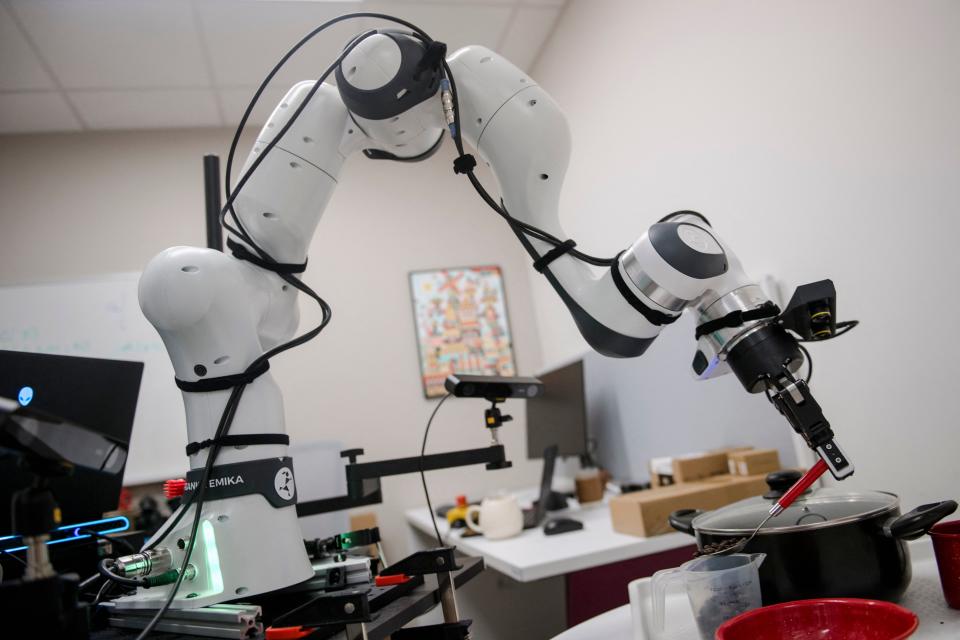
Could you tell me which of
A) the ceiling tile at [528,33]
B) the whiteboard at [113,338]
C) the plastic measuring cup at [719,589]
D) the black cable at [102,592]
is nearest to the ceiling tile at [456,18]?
the ceiling tile at [528,33]

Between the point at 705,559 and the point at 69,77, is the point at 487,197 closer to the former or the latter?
the point at 705,559

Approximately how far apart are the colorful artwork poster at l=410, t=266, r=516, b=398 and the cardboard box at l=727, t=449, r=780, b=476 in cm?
154

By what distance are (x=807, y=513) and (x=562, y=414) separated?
149 cm

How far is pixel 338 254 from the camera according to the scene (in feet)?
9.60

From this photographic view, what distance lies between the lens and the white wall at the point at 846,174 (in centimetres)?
112

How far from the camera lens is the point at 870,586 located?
579 mm

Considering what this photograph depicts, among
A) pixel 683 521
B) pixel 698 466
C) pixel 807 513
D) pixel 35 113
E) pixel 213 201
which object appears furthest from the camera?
pixel 35 113

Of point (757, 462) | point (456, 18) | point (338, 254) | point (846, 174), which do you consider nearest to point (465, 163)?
point (846, 174)

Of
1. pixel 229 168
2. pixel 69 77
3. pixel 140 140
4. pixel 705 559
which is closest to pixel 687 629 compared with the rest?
pixel 705 559

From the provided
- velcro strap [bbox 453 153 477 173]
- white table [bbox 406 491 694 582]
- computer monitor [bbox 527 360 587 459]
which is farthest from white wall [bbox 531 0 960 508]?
velcro strap [bbox 453 153 477 173]

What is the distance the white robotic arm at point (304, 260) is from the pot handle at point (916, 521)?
162 millimetres

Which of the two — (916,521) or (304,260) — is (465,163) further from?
(916,521)

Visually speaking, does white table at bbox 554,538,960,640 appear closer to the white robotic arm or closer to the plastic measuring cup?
the plastic measuring cup

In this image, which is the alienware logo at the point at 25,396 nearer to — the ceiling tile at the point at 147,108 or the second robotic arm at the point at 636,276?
the second robotic arm at the point at 636,276
